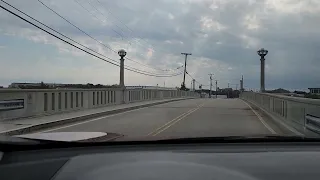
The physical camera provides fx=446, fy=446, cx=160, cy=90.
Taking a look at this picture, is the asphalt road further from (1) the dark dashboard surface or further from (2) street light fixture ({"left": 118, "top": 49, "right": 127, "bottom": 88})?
(2) street light fixture ({"left": 118, "top": 49, "right": 127, "bottom": 88})

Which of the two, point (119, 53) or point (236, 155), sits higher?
point (119, 53)

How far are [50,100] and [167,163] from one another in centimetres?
1948

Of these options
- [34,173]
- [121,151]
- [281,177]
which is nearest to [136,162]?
[121,151]

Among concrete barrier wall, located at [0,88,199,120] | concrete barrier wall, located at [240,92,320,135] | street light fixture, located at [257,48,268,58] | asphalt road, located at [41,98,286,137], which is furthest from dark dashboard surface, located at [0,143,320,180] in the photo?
street light fixture, located at [257,48,268,58]

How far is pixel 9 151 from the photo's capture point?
3.11 meters

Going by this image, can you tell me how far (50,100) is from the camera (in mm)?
21500

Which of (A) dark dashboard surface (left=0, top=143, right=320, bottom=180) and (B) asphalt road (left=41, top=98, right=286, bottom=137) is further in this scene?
(B) asphalt road (left=41, top=98, right=286, bottom=137)

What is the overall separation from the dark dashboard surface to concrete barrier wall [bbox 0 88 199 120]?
48.6 ft

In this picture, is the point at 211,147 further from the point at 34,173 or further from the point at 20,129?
the point at 20,129

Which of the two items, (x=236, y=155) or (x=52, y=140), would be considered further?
(x=52, y=140)

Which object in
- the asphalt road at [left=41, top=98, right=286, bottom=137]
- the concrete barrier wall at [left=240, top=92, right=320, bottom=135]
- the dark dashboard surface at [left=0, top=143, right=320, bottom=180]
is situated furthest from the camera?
the asphalt road at [left=41, top=98, right=286, bottom=137]

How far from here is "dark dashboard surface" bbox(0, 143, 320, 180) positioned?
2.63m

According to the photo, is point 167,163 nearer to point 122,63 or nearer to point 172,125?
point 172,125

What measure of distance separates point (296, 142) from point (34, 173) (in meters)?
1.96
